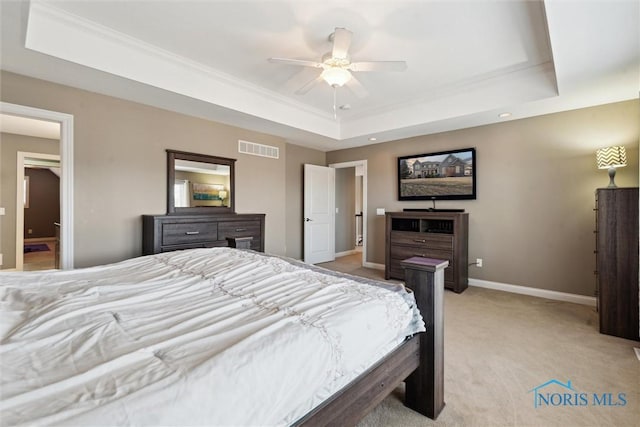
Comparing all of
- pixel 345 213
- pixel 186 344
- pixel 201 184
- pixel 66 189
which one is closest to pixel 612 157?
pixel 186 344

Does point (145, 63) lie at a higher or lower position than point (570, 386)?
higher

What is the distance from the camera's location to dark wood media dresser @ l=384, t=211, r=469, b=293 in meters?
3.92

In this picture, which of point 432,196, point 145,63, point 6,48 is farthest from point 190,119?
point 432,196

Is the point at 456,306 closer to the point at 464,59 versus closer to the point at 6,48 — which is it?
the point at 464,59

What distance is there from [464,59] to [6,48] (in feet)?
13.4

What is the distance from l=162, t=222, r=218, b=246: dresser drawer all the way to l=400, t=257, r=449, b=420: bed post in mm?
2763

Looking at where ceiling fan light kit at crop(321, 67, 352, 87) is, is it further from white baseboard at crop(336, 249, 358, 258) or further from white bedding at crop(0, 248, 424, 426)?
white baseboard at crop(336, 249, 358, 258)

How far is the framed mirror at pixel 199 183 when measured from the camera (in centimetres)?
361

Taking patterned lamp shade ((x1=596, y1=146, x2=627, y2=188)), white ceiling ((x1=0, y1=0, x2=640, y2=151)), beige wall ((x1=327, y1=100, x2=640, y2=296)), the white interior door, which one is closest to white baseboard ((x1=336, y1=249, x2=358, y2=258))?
the white interior door

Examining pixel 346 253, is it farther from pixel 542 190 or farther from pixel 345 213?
pixel 542 190

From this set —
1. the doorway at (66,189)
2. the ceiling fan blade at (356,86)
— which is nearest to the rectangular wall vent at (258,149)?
the doorway at (66,189)

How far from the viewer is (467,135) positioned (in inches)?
169

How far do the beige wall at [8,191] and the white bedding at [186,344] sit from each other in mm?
4767

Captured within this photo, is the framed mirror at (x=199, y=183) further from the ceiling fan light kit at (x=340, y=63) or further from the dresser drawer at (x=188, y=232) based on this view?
the ceiling fan light kit at (x=340, y=63)
